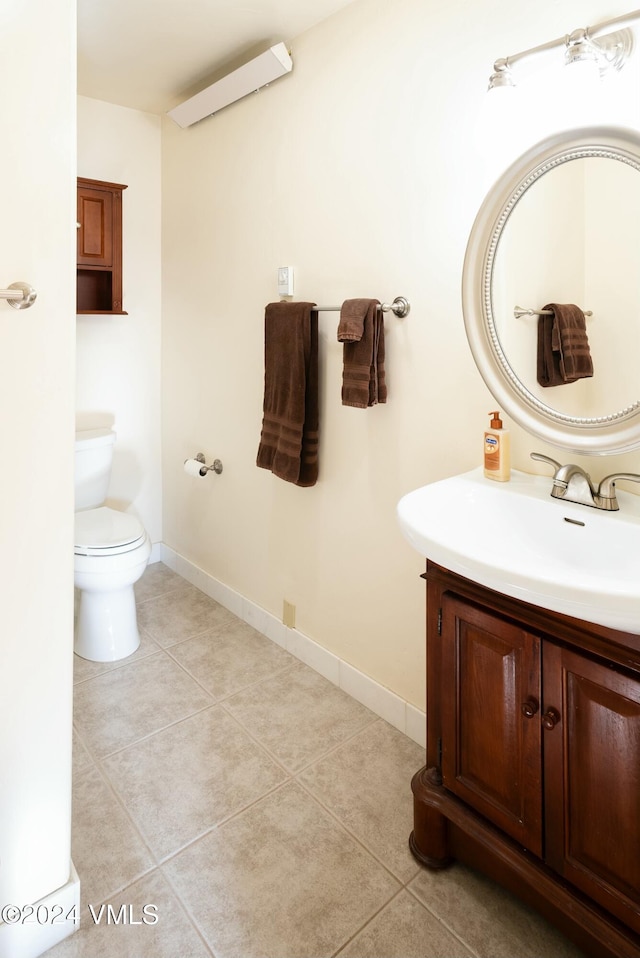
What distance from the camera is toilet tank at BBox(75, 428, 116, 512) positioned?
2568 mm

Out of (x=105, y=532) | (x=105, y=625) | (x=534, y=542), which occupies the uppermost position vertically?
(x=534, y=542)

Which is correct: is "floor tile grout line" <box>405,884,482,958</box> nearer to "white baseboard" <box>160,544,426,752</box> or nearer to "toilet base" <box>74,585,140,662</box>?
"white baseboard" <box>160,544,426,752</box>

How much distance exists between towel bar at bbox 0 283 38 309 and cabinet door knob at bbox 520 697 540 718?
121cm

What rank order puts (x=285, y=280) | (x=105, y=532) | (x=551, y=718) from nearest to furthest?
1. (x=551, y=718)
2. (x=285, y=280)
3. (x=105, y=532)

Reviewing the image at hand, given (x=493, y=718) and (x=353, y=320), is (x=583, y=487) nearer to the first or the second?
(x=493, y=718)

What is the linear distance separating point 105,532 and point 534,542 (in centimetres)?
173

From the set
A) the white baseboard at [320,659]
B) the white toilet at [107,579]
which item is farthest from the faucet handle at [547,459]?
the white toilet at [107,579]

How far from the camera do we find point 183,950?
1.23m

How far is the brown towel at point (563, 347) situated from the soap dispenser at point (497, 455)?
0.16 metres

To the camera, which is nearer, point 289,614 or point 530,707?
point 530,707

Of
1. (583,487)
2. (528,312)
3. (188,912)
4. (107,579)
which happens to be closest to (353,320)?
(528,312)

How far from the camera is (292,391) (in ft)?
6.58

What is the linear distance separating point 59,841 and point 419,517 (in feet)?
3.35

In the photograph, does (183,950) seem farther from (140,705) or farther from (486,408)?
(486,408)
